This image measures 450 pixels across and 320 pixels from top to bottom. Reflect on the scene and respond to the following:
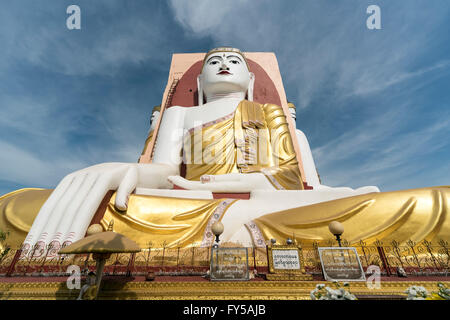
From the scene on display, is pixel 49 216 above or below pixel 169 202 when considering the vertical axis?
below

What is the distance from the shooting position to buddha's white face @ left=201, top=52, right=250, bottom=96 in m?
4.71

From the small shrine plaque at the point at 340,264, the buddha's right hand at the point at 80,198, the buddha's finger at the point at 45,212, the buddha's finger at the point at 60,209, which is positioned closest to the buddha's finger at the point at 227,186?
the buddha's right hand at the point at 80,198

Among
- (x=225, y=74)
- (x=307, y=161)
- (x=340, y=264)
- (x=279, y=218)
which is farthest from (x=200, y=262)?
(x=307, y=161)

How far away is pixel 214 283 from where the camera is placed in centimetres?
141

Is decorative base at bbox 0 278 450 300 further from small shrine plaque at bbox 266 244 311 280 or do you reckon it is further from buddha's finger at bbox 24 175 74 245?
buddha's finger at bbox 24 175 74 245

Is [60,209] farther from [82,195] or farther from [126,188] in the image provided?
[126,188]

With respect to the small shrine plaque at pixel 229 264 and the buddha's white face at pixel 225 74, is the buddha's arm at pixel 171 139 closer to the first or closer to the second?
the buddha's white face at pixel 225 74

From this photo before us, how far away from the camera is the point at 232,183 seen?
3.25m

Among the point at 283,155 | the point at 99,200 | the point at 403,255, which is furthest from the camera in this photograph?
the point at 283,155

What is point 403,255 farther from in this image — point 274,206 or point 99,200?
point 99,200

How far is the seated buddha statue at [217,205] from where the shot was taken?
2.06 m

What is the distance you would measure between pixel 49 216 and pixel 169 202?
3.78 ft

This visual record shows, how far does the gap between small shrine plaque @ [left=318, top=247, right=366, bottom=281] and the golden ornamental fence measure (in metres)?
0.17
